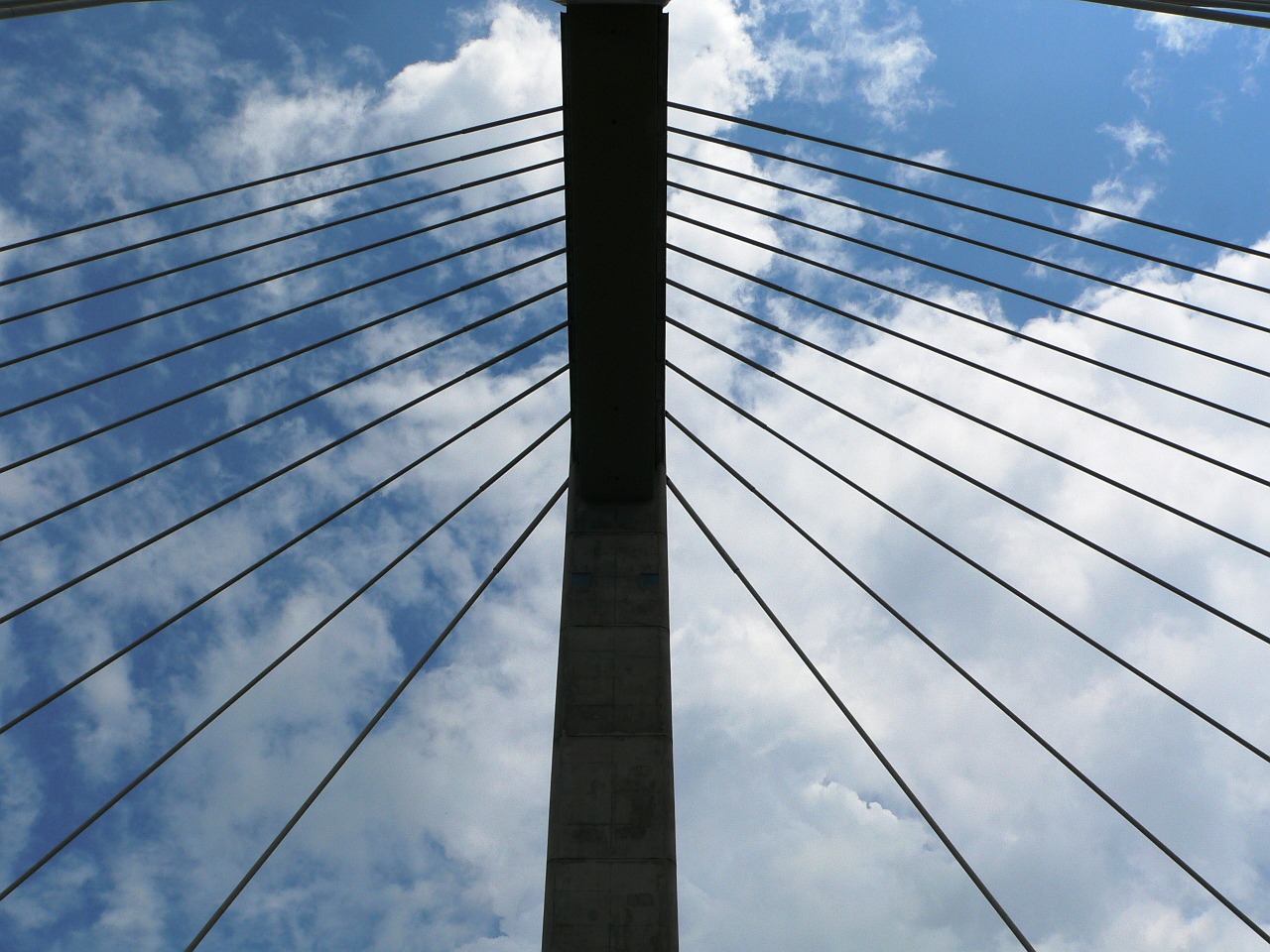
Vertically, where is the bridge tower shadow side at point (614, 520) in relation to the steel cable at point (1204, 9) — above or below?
below

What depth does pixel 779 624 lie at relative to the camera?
49.4ft

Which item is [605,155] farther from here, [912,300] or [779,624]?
[779,624]

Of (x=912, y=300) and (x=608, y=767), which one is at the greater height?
(x=912, y=300)

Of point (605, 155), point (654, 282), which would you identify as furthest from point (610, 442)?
point (605, 155)

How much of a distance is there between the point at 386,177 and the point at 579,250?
2.54 metres

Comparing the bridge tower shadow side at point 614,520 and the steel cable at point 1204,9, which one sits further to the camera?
the bridge tower shadow side at point 614,520

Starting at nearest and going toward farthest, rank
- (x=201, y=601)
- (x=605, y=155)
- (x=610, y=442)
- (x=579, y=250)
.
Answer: (x=201, y=601) < (x=605, y=155) < (x=579, y=250) < (x=610, y=442)

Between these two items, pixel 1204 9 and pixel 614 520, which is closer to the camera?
pixel 1204 9

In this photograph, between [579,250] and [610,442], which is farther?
[610,442]

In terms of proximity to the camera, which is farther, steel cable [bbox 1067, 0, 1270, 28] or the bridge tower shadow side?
the bridge tower shadow side

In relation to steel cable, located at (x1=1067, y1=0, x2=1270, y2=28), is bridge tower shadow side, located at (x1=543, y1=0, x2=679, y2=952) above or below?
below

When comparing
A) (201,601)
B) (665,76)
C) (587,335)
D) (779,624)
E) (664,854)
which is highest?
(665,76)

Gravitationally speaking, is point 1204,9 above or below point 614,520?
above

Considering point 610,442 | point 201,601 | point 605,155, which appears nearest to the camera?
point 201,601
